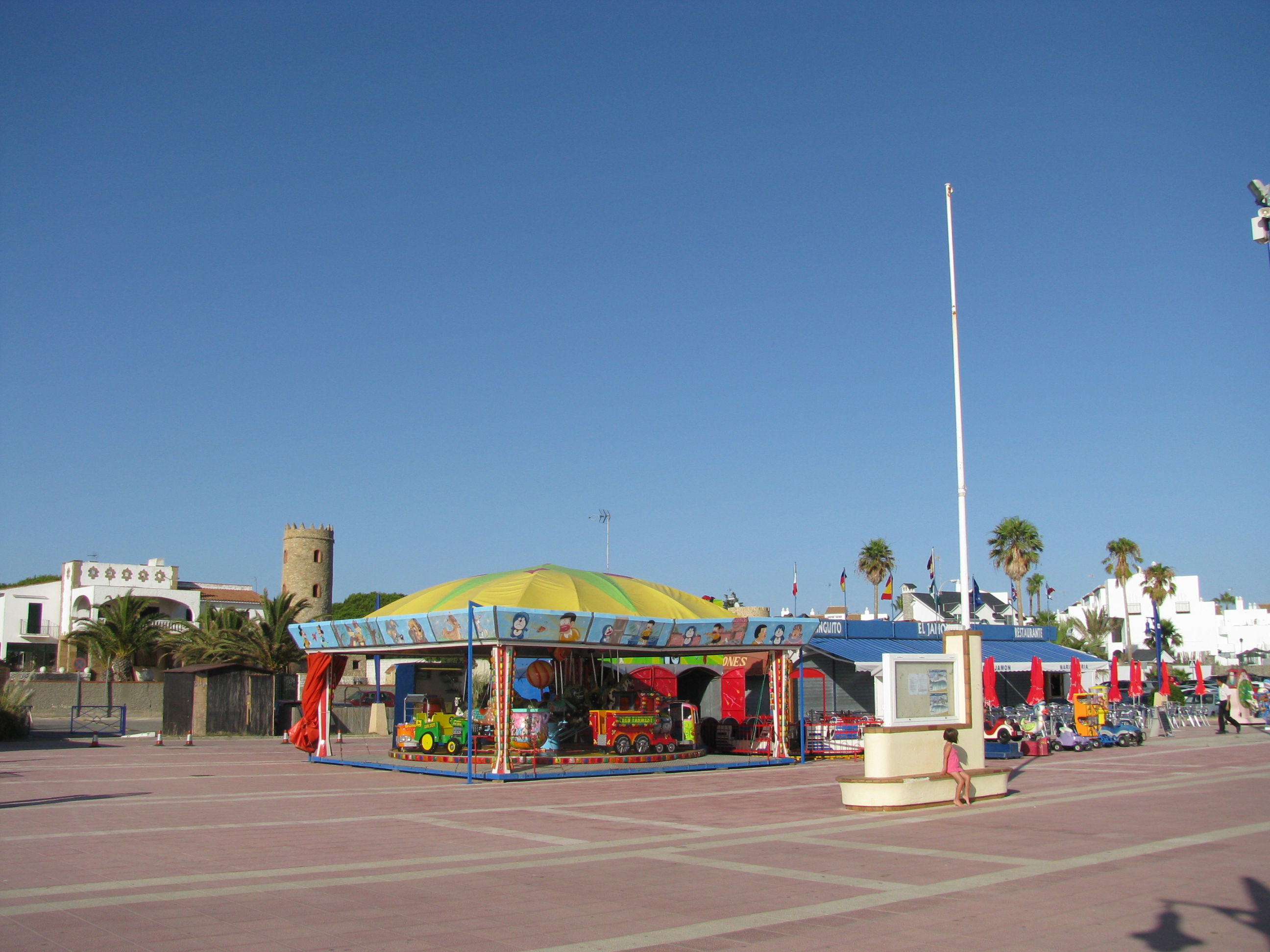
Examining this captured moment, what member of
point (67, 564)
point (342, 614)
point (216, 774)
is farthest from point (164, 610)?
point (216, 774)

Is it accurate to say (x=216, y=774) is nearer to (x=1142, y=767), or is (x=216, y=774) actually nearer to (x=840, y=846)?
(x=840, y=846)

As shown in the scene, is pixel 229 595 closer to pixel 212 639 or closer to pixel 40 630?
pixel 40 630

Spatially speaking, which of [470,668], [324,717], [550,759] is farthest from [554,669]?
[470,668]

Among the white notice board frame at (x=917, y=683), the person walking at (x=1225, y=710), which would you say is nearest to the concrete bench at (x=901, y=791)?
the white notice board frame at (x=917, y=683)

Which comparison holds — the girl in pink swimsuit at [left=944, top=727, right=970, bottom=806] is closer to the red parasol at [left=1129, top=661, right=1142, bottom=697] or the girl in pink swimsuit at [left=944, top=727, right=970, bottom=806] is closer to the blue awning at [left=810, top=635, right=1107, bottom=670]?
the blue awning at [left=810, top=635, right=1107, bottom=670]

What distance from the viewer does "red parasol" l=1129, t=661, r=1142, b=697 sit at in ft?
150

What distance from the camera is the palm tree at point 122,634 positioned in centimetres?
5706

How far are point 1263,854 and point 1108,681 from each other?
40262mm

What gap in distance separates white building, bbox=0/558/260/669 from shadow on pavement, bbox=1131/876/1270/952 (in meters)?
72.3

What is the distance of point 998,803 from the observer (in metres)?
17.1

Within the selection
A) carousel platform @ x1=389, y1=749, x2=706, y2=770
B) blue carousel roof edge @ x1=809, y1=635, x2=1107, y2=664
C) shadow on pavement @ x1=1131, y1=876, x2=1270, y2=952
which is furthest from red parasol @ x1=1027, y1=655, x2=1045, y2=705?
shadow on pavement @ x1=1131, y1=876, x2=1270, y2=952

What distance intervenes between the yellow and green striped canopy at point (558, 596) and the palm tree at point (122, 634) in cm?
3621

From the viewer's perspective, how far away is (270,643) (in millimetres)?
50094

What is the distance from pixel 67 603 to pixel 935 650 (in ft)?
208
